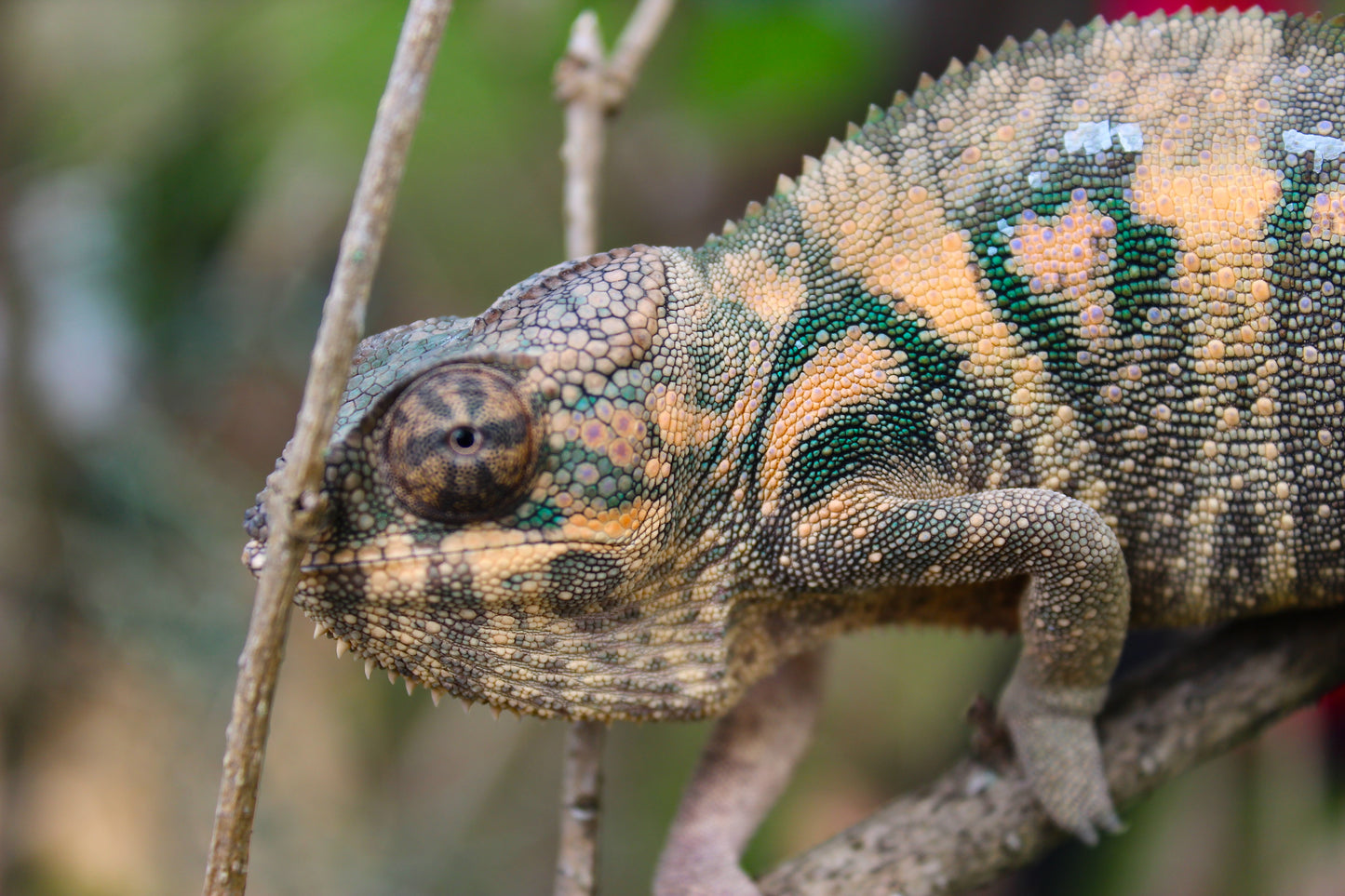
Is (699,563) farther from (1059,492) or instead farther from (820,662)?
(820,662)

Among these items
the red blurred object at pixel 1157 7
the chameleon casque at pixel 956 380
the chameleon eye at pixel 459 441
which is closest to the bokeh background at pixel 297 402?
the red blurred object at pixel 1157 7

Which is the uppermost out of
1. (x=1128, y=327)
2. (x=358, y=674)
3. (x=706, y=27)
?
(x=706, y=27)

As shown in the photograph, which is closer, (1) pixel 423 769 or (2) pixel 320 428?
(2) pixel 320 428

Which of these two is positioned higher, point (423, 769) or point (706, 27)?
point (706, 27)

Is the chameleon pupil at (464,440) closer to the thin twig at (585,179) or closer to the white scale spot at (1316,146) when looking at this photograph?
the thin twig at (585,179)

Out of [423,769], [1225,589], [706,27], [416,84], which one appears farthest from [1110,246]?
[423,769]

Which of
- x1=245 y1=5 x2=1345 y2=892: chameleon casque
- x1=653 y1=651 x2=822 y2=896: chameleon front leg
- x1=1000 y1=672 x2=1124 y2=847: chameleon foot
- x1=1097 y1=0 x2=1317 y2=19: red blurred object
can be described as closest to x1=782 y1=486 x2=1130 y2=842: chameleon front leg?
x1=245 y1=5 x2=1345 y2=892: chameleon casque

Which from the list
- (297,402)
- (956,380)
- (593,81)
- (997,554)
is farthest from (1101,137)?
(297,402)

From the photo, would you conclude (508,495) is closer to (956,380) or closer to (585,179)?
(956,380)
